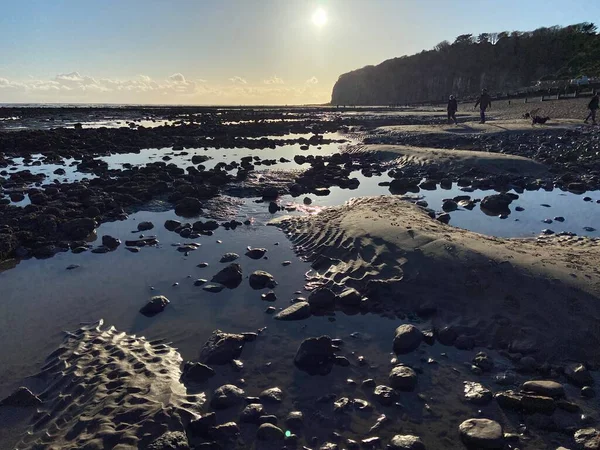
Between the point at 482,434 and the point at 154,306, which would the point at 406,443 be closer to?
the point at 482,434

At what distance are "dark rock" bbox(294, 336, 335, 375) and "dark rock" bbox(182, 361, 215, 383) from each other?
131 cm

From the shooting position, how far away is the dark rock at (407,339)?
246 inches

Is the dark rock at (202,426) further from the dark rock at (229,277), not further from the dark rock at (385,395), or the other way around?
the dark rock at (229,277)

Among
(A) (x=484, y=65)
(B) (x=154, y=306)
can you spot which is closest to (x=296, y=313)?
(B) (x=154, y=306)

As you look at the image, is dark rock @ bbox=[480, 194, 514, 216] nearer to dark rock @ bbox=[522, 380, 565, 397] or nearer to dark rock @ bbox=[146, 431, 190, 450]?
dark rock @ bbox=[522, 380, 565, 397]

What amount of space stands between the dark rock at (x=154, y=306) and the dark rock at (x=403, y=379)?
4509 mm

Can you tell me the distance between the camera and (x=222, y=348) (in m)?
6.13

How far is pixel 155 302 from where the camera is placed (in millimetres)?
7551

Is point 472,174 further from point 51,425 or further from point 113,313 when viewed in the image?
point 51,425

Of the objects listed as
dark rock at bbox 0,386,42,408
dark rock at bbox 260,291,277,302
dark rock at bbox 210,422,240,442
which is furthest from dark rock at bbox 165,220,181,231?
dark rock at bbox 210,422,240,442

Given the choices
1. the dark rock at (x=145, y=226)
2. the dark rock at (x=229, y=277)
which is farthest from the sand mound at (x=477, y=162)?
the dark rock at (x=229, y=277)

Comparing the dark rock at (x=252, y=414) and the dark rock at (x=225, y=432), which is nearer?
the dark rock at (x=225, y=432)

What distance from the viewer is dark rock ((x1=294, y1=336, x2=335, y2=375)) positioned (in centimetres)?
585

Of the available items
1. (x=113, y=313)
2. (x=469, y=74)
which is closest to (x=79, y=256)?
(x=113, y=313)
